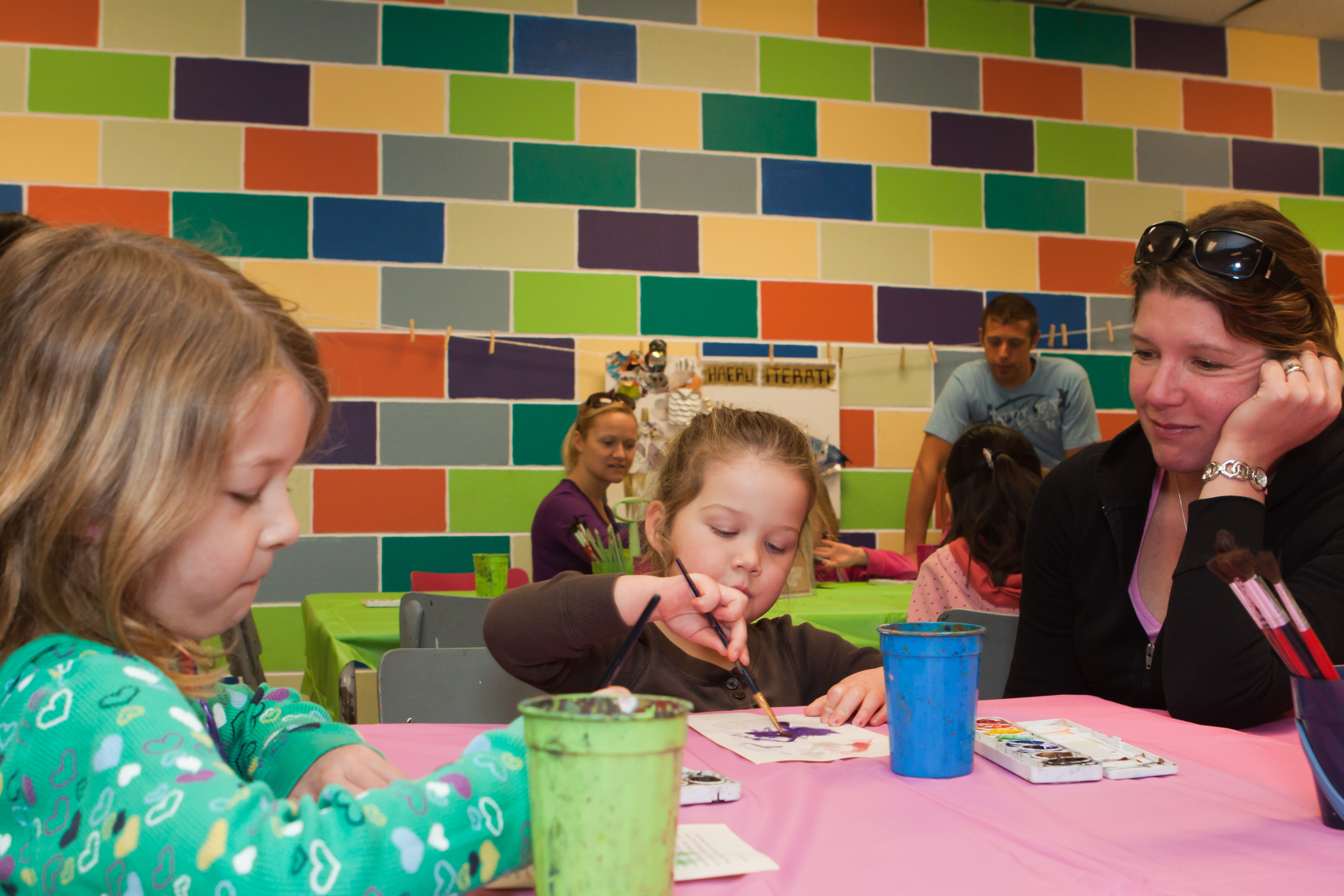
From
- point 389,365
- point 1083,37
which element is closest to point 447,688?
Answer: point 389,365

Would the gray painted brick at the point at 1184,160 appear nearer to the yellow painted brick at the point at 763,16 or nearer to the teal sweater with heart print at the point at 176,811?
the yellow painted brick at the point at 763,16

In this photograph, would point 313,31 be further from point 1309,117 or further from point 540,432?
point 1309,117

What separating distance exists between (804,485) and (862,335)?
2.82 m

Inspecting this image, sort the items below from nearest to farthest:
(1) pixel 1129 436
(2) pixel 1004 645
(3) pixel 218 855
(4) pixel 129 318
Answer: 1. (3) pixel 218 855
2. (4) pixel 129 318
3. (1) pixel 1129 436
4. (2) pixel 1004 645

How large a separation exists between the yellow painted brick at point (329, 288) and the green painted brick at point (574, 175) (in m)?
0.67

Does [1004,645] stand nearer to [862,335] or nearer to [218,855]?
[218,855]

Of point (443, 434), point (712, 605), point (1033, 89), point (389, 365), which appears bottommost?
point (712, 605)

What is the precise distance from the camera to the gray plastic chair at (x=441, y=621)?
2014 mm

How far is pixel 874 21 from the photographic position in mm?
4199

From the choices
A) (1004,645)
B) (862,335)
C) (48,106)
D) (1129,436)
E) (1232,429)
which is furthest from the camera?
(862,335)

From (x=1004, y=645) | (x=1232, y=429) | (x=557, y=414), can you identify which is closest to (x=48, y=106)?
(x=557, y=414)

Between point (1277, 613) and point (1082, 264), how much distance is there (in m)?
4.09

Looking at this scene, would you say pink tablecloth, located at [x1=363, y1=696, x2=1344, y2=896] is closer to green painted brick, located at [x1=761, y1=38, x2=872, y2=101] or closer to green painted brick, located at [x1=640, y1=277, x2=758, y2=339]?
green painted brick, located at [x1=640, y1=277, x2=758, y2=339]

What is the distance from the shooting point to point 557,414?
3881 mm
